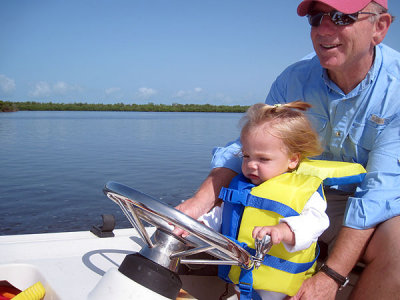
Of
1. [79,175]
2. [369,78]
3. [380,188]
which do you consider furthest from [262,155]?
[79,175]

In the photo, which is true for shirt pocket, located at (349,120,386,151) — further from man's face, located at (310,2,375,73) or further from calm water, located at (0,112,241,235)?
calm water, located at (0,112,241,235)

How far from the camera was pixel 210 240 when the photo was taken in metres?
1.14

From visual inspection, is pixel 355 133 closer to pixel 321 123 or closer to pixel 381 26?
pixel 321 123

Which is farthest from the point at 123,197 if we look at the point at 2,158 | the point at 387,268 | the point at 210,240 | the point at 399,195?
the point at 2,158

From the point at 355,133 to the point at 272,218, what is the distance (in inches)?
32.4

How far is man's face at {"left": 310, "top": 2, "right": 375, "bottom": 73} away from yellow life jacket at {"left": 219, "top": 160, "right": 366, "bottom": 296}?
630 millimetres

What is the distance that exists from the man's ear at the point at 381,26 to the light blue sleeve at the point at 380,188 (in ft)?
1.38

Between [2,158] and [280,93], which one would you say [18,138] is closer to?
[2,158]

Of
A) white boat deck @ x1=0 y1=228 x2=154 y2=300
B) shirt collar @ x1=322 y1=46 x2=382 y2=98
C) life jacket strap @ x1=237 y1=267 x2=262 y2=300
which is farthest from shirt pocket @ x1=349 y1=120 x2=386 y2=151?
white boat deck @ x1=0 y1=228 x2=154 y2=300

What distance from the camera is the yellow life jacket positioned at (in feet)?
5.44

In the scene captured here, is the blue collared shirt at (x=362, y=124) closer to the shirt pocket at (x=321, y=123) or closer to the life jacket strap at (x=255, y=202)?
the shirt pocket at (x=321, y=123)

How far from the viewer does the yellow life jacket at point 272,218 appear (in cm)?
166

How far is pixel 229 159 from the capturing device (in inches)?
88.4

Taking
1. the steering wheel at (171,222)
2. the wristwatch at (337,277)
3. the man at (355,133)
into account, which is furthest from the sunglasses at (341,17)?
the steering wheel at (171,222)
